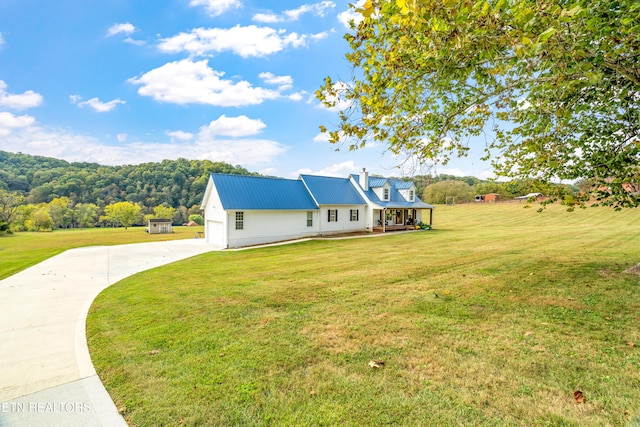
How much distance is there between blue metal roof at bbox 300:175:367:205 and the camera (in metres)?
23.9

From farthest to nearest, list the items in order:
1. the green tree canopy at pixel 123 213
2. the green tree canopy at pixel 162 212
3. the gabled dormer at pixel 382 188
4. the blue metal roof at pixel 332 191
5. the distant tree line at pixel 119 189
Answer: the green tree canopy at pixel 162 212
the distant tree line at pixel 119 189
the green tree canopy at pixel 123 213
the gabled dormer at pixel 382 188
the blue metal roof at pixel 332 191

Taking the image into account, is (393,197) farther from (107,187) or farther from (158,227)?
(107,187)

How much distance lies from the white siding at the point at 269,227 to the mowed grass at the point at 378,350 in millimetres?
11169

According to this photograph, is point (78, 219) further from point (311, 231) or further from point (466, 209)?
point (466, 209)

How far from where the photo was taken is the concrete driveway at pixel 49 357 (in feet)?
8.98

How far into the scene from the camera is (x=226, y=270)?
10062 millimetres

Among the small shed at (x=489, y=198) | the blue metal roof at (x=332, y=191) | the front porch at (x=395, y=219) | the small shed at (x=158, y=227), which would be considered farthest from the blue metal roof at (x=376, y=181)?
the small shed at (x=489, y=198)

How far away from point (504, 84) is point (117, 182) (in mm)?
77428

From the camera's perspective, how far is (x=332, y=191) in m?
25.3

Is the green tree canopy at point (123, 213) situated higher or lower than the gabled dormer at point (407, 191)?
lower

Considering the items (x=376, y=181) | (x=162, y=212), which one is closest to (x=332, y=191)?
(x=376, y=181)

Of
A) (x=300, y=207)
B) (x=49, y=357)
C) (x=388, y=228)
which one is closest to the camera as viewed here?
(x=49, y=357)

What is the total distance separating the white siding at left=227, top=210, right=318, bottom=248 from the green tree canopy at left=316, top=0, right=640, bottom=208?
14924 millimetres

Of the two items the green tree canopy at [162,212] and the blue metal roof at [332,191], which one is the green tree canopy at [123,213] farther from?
the blue metal roof at [332,191]
